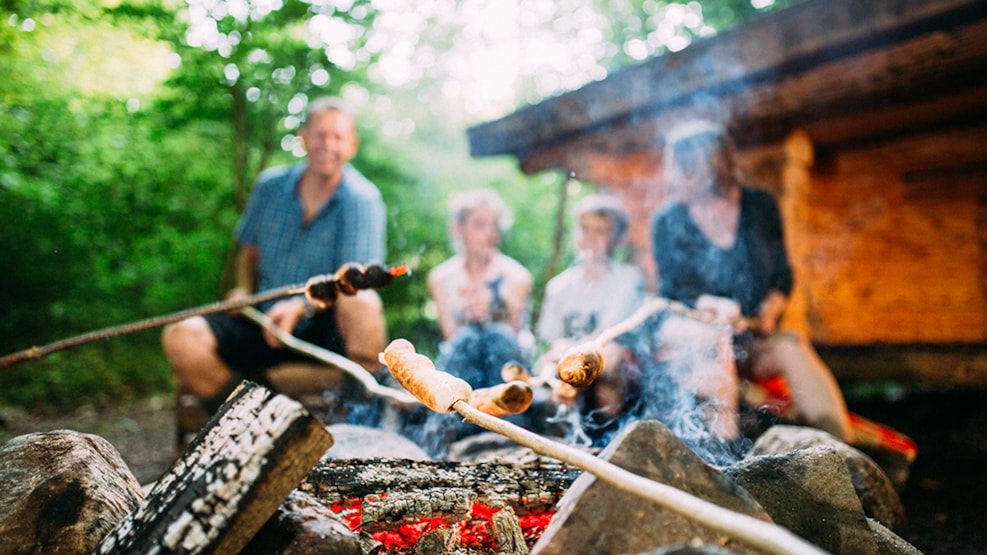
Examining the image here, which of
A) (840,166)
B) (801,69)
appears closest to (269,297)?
(801,69)

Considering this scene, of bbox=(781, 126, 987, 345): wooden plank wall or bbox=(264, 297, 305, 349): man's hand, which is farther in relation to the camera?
bbox=(781, 126, 987, 345): wooden plank wall

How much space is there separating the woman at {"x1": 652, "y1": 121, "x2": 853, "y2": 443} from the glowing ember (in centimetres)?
207

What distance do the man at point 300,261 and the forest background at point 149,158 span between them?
2349 mm

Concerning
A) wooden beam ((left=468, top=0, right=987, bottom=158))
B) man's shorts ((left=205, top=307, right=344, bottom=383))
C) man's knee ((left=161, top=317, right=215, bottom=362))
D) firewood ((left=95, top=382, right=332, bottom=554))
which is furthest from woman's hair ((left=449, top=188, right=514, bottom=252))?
firewood ((left=95, top=382, right=332, bottom=554))

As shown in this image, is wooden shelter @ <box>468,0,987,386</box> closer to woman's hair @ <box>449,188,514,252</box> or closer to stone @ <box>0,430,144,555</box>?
woman's hair @ <box>449,188,514,252</box>

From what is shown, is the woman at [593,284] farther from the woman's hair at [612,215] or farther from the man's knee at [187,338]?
the man's knee at [187,338]

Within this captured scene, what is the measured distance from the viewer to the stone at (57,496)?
4.33 feet

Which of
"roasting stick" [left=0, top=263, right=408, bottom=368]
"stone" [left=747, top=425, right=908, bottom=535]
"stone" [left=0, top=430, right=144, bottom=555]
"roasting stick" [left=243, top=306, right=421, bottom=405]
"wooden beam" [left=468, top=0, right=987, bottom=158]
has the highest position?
"wooden beam" [left=468, top=0, right=987, bottom=158]

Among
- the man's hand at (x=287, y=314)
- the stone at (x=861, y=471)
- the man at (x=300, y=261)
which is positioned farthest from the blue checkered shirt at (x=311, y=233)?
the stone at (x=861, y=471)

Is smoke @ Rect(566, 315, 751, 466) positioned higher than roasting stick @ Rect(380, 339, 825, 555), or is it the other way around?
roasting stick @ Rect(380, 339, 825, 555)

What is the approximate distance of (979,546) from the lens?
2582mm

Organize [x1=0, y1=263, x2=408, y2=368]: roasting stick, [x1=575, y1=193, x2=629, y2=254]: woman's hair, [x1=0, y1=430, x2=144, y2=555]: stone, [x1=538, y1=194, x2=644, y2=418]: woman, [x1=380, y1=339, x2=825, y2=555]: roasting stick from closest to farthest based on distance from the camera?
[x1=380, y1=339, x2=825, y2=555]: roasting stick, [x1=0, y1=430, x2=144, y2=555]: stone, [x1=0, y1=263, x2=408, y2=368]: roasting stick, [x1=538, y1=194, x2=644, y2=418]: woman, [x1=575, y1=193, x2=629, y2=254]: woman's hair

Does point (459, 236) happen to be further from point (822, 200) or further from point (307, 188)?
point (822, 200)

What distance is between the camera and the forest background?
5.51 metres
